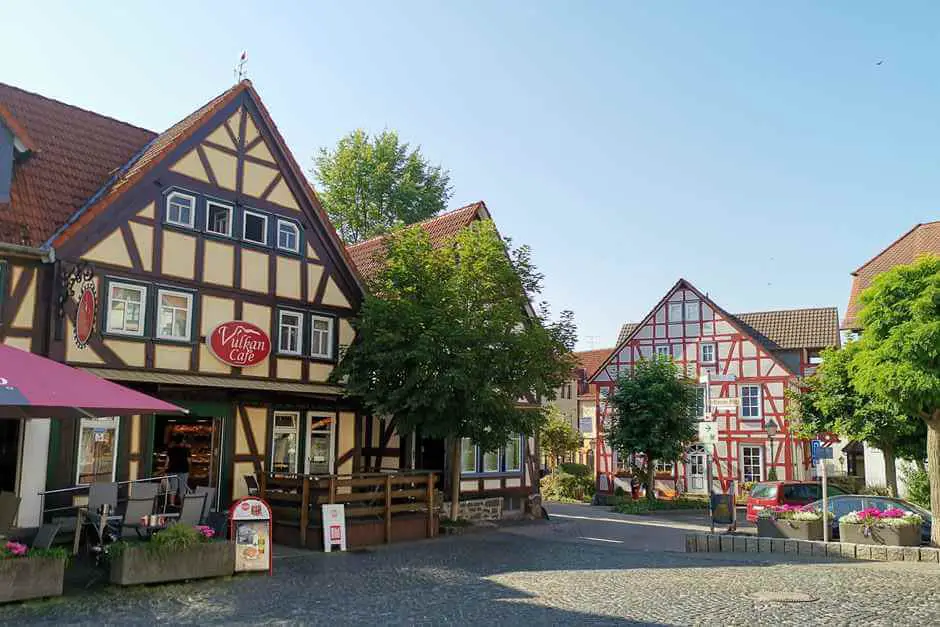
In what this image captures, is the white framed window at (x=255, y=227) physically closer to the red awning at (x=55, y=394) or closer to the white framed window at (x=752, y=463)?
the red awning at (x=55, y=394)

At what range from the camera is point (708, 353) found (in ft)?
135

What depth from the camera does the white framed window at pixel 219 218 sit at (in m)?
18.5

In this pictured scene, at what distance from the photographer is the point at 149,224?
17.3 meters

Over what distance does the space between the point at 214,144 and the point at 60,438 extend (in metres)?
7.13

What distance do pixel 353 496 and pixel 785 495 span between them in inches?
583

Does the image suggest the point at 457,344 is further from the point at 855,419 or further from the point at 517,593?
the point at 855,419

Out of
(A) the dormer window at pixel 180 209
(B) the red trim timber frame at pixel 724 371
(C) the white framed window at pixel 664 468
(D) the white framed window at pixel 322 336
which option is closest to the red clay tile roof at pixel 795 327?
(B) the red trim timber frame at pixel 724 371

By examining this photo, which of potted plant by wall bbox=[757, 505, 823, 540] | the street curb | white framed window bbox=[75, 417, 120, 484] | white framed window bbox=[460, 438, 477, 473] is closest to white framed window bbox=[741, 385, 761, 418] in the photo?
white framed window bbox=[460, 438, 477, 473]

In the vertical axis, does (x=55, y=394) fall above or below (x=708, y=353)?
below

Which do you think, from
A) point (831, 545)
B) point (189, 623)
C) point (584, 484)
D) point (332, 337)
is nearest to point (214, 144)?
point (332, 337)

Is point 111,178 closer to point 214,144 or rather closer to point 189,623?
point 214,144

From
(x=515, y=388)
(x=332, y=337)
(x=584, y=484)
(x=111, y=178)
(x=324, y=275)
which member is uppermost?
(x=111, y=178)

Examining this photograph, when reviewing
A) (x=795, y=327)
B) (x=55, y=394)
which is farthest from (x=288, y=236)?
(x=795, y=327)

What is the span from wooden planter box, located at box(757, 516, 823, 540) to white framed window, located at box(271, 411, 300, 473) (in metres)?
10.4
